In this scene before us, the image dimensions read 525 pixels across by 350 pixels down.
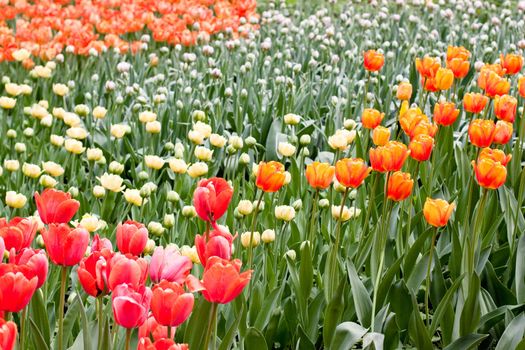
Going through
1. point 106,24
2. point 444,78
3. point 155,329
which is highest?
point 444,78

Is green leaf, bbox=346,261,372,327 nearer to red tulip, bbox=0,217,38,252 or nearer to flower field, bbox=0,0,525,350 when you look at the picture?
Result: flower field, bbox=0,0,525,350

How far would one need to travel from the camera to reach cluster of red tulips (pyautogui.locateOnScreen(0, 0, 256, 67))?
5188 millimetres

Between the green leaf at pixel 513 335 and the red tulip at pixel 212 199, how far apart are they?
3.10ft

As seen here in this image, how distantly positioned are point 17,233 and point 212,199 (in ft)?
1.32

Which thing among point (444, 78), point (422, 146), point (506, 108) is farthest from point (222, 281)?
point (444, 78)

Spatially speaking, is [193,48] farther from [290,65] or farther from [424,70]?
[424,70]

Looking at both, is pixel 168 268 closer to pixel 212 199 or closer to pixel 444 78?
pixel 212 199

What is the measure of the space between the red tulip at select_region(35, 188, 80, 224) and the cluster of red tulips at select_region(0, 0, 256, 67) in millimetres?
3141

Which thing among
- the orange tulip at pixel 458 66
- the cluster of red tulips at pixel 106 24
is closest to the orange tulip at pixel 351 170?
the orange tulip at pixel 458 66

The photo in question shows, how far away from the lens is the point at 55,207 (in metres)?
1.76

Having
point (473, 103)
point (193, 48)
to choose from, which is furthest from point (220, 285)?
point (193, 48)

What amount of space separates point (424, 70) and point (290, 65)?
6.10ft

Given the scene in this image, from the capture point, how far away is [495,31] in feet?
21.7

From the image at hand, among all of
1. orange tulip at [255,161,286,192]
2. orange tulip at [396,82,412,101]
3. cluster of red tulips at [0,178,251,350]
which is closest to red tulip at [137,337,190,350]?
cluster of red tulips at [0,178,251,350]
